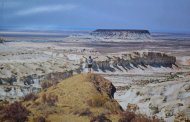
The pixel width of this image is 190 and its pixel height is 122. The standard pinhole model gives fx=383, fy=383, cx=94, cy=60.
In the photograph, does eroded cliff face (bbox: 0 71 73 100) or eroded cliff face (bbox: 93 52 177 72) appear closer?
eroded cliff face (bbox: 0 71 73 100)

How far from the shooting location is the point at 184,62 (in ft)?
244

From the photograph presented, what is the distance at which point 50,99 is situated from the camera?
62.8ft

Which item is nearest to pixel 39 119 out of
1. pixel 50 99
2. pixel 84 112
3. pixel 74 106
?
pixel 84 112

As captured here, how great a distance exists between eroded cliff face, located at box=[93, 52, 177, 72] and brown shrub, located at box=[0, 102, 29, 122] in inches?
1545

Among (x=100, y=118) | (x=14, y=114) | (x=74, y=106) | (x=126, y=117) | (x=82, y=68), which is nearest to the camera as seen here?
(x=14, y=114)

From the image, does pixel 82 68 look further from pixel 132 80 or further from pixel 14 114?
pixel 14 114

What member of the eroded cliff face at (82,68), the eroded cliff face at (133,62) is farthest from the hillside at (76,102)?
the eroded cliff face at (133,62)

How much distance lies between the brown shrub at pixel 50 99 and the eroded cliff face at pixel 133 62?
3678 cm

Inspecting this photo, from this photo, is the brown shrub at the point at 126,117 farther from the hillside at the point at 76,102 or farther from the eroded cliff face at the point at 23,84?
the eroded cliff face at the point at 23,84

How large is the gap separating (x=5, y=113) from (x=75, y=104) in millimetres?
3533

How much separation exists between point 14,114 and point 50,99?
2919 millimetres

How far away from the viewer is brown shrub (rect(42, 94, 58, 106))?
19.0 m

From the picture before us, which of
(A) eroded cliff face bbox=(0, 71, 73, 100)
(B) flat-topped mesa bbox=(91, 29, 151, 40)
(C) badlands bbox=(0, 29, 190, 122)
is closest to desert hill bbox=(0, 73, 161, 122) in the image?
(C) badlands bbox=(0, 29, 190, 122)

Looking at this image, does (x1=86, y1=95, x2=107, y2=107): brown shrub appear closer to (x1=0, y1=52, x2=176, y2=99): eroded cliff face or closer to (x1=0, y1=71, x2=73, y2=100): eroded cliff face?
(x1=0, y1=71, x2=73, y2=100): eroded cliff face
